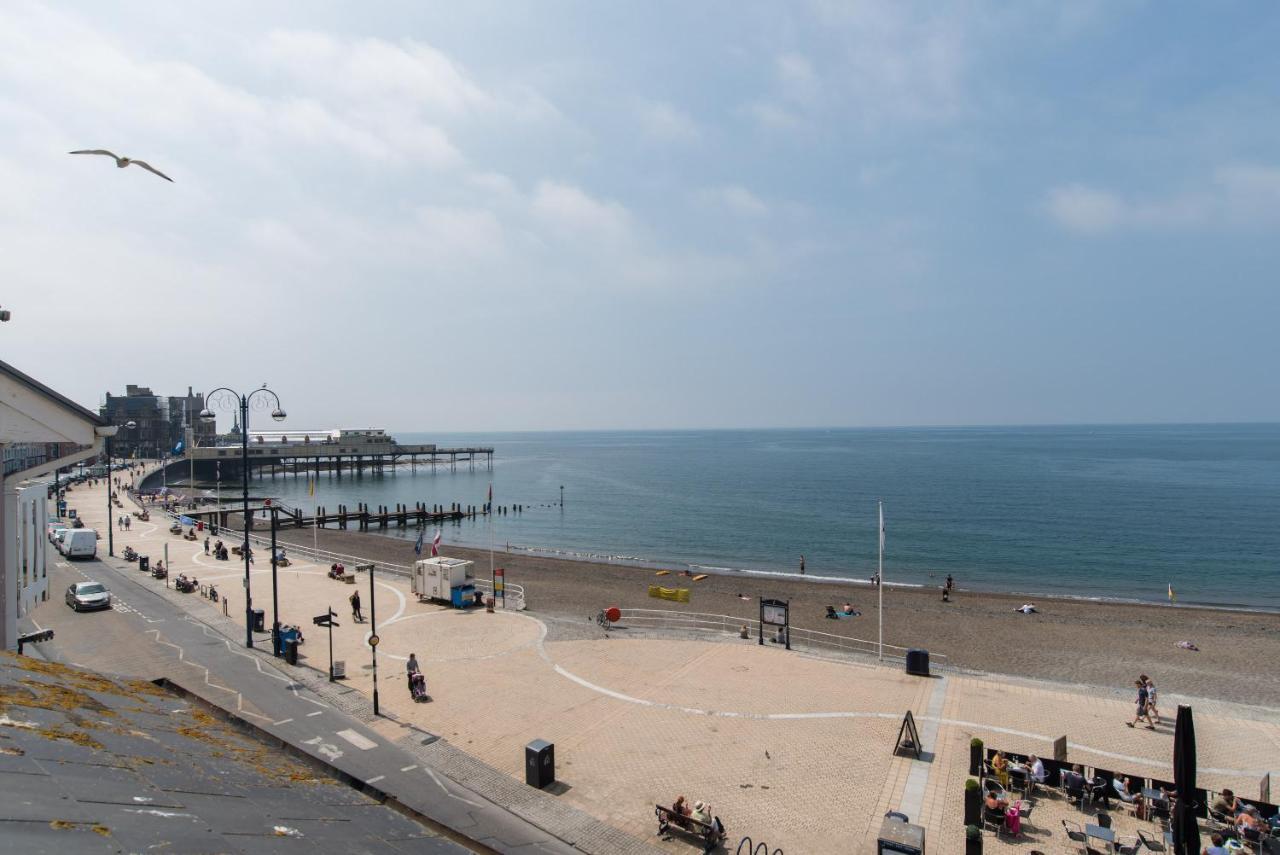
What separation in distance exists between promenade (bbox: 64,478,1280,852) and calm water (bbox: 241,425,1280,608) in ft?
100

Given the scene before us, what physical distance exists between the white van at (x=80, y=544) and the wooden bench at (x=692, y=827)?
1678 inches

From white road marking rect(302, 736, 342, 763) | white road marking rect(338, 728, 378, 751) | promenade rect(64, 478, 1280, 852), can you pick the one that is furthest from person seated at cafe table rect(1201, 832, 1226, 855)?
white road marking rect(302, 736, 342, 763)

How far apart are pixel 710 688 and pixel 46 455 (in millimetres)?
16348

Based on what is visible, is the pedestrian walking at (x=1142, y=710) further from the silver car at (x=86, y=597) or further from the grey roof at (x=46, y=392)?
the silver car at (x=86, y=597)

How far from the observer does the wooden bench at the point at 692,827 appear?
474 inches

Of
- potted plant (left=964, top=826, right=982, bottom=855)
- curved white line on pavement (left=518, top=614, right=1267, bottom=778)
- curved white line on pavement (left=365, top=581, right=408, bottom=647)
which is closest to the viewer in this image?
potted plant (left=964, top=826, right=982, bottom=855)

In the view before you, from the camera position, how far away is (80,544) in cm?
3988

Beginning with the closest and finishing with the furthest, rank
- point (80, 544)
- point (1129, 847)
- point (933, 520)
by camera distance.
→ point (1129, 847), point (80, 544), point (933, 520)

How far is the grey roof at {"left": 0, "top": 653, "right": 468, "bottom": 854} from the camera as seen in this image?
292 centimetres

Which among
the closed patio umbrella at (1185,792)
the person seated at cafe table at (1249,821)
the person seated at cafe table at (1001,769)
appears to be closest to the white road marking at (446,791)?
the person seated at cafe table at (1001,769)

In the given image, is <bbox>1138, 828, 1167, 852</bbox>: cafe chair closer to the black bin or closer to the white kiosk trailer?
the black bin

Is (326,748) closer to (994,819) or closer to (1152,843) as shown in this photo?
(994,819)

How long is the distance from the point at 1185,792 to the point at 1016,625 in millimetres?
24648

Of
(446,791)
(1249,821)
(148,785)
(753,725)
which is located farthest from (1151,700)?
(148,785)
